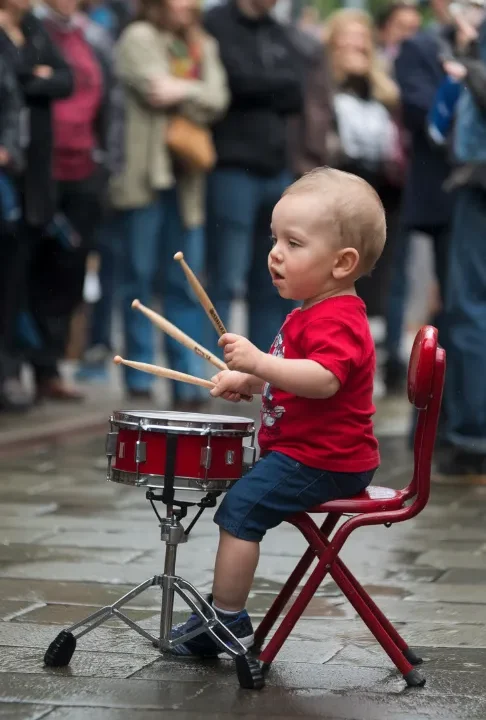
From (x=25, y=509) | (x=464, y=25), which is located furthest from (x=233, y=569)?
(x=464, y=25)

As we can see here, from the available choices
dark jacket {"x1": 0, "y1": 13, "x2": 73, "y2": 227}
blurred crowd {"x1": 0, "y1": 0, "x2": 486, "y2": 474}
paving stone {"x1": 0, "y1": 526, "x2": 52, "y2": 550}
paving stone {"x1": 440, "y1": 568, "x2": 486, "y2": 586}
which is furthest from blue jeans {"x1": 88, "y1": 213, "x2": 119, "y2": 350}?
paving stone {"x1": 440, "y1": 568, "x2": 486, "y2": 586}

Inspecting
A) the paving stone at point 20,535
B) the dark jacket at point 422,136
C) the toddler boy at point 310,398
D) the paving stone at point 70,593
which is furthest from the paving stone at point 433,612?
the dark jacket at point 422,136

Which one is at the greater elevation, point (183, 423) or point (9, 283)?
point (183, 423)

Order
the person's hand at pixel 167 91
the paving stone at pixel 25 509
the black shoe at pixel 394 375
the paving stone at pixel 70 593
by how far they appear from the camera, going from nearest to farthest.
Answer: the paving stone at pixel 70 593, the paving stone at pixel 25 509, the person's hand at pixel 167 91, the black shoe at pixel 394 375

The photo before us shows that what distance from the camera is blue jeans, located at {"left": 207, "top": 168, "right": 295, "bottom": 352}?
10.6m

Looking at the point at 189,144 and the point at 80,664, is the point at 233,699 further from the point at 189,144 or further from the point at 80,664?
the point at 189,144

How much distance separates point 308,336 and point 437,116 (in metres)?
3.75

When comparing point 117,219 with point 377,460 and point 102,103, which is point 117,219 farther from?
point 377,460

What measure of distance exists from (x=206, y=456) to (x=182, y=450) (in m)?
0.06

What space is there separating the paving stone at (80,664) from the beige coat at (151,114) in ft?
20.5

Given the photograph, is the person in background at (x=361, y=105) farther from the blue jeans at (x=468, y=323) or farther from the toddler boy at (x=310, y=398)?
the toddler boy at (x=310, y=398)

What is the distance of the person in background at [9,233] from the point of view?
918 centimetres

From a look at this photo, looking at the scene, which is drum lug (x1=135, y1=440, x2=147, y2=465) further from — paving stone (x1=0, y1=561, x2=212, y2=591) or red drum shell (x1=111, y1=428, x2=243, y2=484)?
paving stone (x1=0, y1=561, x2=212, y2=591)

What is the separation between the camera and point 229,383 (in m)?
4.25
